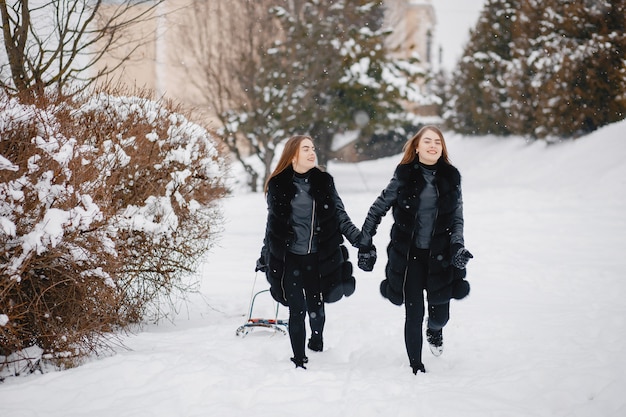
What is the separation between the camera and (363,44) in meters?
20.9

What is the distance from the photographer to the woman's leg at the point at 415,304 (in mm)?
4336

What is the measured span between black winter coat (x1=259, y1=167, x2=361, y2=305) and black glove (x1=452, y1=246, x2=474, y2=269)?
2.48 ft

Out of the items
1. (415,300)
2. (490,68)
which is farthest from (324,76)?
(415,300)

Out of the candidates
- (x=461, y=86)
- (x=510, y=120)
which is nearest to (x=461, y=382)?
(x=510, y=120)

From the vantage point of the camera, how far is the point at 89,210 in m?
3.98

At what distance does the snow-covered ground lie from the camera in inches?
145

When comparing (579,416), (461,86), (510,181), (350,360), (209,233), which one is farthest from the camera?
(461,86)

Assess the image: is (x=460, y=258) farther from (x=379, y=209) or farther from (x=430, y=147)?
(x=430, y=147)

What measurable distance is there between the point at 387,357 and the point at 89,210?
8.59ft

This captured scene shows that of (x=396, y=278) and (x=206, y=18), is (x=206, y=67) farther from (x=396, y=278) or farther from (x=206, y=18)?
(x=396, y=278)

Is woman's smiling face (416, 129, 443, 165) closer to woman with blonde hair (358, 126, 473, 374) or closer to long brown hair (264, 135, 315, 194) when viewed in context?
woman with blonde hair (358, 126, 473, 374)

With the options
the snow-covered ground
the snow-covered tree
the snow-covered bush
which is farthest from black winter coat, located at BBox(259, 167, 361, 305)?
the snow-covered tree

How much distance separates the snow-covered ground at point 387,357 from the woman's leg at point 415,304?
0.55 feet

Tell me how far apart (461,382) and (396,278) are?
868 millimetres
